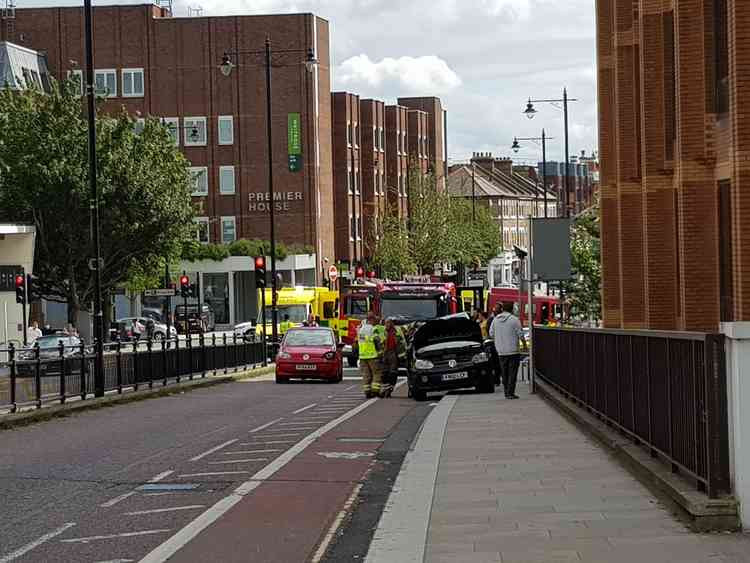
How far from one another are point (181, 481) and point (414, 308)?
32272 millimetres

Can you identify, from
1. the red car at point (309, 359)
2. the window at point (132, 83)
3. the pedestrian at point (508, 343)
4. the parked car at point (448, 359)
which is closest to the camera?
the pedestrian at point (508, 343)

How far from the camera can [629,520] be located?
11.3 metres

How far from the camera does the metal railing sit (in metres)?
25.3

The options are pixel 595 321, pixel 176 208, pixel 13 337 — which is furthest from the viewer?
pixel 176 208

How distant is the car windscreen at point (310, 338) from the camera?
140 ft

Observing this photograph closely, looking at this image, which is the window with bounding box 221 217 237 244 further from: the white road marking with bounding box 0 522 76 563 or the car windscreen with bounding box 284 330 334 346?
the white road marking with bounding box 0 522 76 563

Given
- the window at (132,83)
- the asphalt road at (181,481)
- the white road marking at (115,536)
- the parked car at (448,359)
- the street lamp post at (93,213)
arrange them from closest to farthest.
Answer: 1. the asphalt road at (181,481)
2. the white road marking at (115,536)
3. the street lamp post at (93,213)
4. the parked car at (448,359)
5. the window at (132,83)

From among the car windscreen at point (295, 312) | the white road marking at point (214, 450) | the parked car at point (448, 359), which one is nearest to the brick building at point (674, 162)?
the parked car at point (448, 359)

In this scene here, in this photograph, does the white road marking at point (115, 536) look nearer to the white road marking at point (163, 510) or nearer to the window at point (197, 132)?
the white road marking at point (163, 510)

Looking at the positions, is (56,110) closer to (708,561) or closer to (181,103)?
(181,103)

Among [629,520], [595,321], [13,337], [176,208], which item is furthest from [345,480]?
[176,208]

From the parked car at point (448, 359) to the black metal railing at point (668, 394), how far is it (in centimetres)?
1081

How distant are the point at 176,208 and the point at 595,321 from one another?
19417mm

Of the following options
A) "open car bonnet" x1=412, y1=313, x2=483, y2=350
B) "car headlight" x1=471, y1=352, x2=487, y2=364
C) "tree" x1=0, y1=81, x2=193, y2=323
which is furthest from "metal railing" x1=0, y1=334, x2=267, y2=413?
"tree" x1=0, y1=81, x2=193, y2=323
